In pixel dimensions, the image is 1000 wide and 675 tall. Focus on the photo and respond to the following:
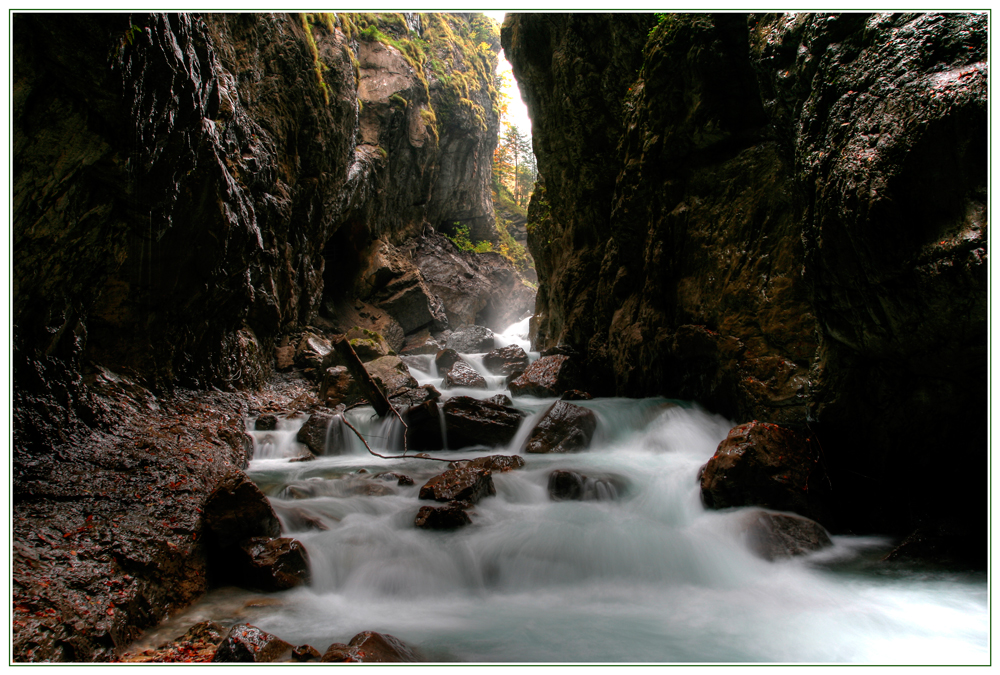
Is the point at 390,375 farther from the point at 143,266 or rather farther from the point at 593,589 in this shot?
the point at 593,589

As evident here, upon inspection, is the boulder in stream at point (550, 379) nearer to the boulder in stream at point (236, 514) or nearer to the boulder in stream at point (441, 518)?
the boulder in stream at point (441, 518)

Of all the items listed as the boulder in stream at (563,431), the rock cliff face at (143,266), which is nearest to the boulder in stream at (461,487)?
the boulder in stream at (563,431)

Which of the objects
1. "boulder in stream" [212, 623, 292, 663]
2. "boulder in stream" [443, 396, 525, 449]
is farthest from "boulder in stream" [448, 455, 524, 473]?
"boulder in stream" [212, 623, 292, 663]

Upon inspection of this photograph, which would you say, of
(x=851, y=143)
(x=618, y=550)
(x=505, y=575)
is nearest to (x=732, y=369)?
(x=618, y=550)

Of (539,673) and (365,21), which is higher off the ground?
(365,21)

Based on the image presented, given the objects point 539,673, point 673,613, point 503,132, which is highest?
point 503,132

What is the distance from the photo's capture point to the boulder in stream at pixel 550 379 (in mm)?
9732

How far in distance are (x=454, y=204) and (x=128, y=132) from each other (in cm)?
2028

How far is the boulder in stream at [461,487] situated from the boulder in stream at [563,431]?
1868 millimetres

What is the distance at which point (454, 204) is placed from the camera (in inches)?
922

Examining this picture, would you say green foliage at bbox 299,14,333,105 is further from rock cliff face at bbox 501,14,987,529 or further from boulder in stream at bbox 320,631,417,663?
boulder in stream at bbox 320,631,417,663

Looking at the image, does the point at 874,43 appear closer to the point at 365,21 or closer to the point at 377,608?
the point at 377,608

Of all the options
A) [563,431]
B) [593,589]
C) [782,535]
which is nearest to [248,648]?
[593,589]

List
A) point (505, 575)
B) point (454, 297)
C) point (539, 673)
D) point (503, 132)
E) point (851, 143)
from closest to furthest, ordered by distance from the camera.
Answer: point (539, 673) → point (851, 143) → point (505, 575) → point (454, 297) → point (503, 132)
